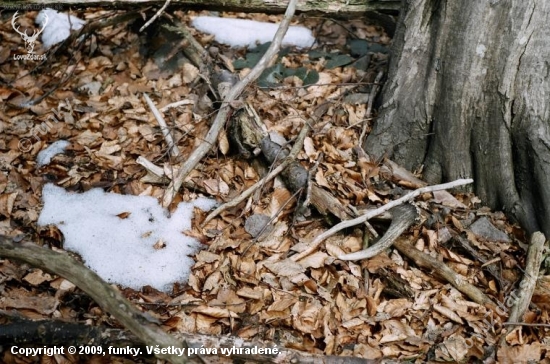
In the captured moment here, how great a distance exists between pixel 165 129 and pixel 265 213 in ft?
4.11

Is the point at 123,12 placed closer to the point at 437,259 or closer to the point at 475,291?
the point at 437,259

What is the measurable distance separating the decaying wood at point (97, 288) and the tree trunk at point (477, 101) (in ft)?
7.89

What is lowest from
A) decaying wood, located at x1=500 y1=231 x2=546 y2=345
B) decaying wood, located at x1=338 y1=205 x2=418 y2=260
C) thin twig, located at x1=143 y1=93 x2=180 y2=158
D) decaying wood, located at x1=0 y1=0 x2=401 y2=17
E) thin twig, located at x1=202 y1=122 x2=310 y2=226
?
decaying wood, located at x1=500 y1=231 x2=546 y2=345

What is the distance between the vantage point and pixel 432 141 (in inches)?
156

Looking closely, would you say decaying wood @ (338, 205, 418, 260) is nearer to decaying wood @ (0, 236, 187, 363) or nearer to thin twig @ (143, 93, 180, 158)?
decaying wood @ (0, 236, 187, 363)

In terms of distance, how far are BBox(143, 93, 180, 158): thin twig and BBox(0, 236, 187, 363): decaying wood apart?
1.74 m

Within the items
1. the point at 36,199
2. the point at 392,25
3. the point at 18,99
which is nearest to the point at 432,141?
the point at 392,25

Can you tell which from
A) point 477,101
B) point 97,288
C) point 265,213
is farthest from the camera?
point 265,213

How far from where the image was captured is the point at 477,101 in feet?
12.0

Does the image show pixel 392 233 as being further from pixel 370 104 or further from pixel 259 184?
pixel 370 104

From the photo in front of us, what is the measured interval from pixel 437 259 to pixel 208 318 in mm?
1605

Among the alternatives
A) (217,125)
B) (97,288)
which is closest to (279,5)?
(217,125)

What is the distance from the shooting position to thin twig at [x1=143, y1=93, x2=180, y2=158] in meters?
4.24

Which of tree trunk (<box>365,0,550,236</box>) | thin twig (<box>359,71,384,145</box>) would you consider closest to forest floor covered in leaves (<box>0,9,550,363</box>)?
thin twig (<box>359,71,384,145</box>)
